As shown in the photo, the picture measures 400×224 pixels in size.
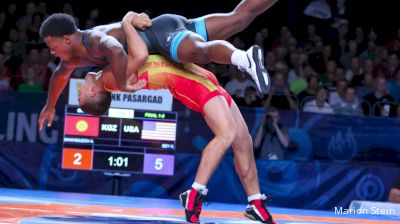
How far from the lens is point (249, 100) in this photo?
9.91 metres

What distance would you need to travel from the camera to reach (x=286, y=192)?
919 cm

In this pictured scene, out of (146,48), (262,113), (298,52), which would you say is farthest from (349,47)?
(146,48)

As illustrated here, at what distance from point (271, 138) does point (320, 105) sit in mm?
932

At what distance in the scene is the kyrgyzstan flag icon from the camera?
8.52 meters

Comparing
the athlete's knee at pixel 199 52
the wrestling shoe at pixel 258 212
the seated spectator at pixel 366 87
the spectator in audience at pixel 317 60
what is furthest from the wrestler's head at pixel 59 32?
the spectator in audience at pixel 317 60

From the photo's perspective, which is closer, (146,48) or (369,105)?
(146,48)

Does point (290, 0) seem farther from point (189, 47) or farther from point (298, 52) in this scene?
point (189, 47)

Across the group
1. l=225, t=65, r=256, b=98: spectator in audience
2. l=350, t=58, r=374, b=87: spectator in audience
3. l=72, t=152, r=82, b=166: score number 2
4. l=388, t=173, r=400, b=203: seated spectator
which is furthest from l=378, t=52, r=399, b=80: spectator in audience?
l=72, t=152, r=82, b=166: score number 2

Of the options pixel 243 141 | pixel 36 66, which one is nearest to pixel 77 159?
pixel 36 66

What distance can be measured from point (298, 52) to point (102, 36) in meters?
6.73

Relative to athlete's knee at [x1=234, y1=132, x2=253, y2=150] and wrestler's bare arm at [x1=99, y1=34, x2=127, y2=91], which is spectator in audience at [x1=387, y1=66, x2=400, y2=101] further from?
wrestler's bare arm at [x1=99, y1=34, x2=127, y2=91]

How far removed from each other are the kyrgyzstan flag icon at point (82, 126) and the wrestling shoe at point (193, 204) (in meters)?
3.32

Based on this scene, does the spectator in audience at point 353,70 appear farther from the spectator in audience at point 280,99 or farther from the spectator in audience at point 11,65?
the spectator in audience at point 11,65

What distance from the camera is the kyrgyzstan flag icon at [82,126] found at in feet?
28.0
